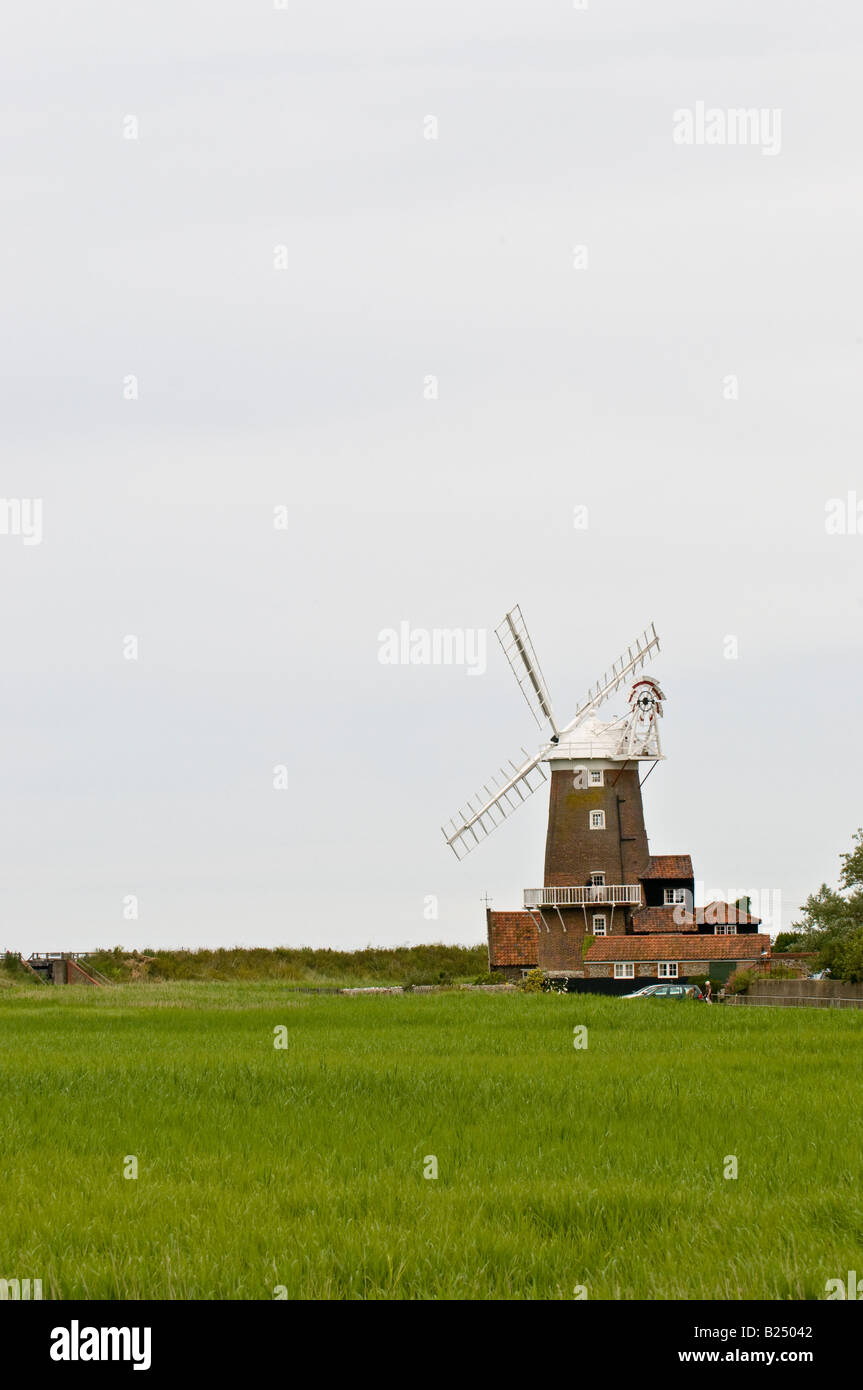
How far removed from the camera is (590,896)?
71875mm

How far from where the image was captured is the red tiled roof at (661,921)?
244ft

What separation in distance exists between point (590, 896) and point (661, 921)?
5.03m

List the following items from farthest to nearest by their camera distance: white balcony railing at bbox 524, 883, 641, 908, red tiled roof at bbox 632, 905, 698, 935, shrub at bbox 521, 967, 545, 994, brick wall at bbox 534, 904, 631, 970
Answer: red tiled roof at bbox 632, 905, 698, 935
brick wall at bbox 534, 904, 631, 970
white balcony railing at bbox 524, 883, 641, 908
shrub at bbox 521, 967, 545, 994

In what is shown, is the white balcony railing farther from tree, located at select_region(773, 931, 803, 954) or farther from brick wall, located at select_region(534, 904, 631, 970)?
tree, located at select_region(773, 931, 803, 954)

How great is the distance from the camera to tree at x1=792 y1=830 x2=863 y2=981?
4788cm

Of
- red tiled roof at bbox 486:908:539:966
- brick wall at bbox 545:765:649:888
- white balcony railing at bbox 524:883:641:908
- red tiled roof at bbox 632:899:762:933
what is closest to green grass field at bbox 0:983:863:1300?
white balcony railing at bbox 524:883:641:908

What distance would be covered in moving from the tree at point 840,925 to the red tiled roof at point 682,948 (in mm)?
2567

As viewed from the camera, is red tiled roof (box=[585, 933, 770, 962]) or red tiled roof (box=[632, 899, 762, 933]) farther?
red tiled roof (box=[632, 899, 762, 933])

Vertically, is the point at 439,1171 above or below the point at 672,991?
above

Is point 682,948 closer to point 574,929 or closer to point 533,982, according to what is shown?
point 574,929

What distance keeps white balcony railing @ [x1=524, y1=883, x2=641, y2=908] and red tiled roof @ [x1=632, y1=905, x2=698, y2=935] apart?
6.08ft

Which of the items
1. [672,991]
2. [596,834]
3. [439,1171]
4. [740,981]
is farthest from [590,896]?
[439,1171]

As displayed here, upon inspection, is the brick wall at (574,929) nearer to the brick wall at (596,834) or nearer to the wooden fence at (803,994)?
the brick wall at (596,834)
